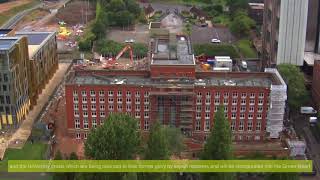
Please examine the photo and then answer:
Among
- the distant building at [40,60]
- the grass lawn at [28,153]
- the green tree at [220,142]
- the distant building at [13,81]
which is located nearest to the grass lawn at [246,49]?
the distant building at [40,60]

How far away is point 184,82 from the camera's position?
4966cm

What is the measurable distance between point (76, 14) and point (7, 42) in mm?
51878

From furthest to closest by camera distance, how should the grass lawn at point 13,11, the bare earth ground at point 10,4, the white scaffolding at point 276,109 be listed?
1. the bare earth ground at point 10,4
2. the grass lawn at point 13,11
3. the white scaffolding at point 276,109

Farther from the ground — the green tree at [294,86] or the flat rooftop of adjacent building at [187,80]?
the flat rooftop of adjacent building at [187,80]

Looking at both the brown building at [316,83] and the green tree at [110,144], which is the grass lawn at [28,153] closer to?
the green tree at [110,144]

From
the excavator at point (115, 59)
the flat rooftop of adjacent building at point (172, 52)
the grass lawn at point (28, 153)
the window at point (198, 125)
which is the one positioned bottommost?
the grass lawn at point (28, 153)

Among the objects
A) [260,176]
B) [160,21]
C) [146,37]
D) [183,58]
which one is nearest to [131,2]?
[160,21]

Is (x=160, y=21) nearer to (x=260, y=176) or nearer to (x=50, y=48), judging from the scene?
(x=50, y=48)

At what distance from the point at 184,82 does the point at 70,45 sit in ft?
132

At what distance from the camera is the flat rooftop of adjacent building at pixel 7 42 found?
51.6 meters

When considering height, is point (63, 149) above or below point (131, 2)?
below

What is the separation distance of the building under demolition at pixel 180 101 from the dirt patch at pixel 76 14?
52946 millimetres

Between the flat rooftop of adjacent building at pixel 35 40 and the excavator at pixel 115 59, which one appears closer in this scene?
the flat rooftop of adjacent building at pixel 35 40

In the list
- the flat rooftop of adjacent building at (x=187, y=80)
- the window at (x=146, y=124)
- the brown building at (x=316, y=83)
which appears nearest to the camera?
the flat rooftop of adjacent building at (x=187, y=80)
